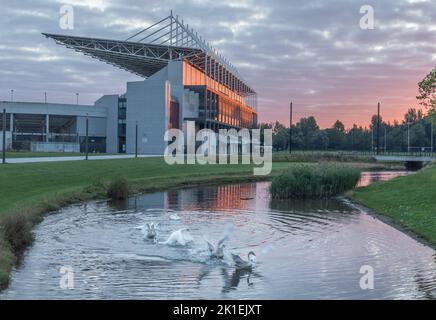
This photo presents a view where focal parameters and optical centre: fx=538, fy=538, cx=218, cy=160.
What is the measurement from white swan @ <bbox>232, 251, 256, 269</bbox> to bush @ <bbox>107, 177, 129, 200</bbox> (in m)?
16.3

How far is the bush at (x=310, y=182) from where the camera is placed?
3101cm

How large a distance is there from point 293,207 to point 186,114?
233ft

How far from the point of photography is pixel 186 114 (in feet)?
315

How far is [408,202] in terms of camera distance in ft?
82.0

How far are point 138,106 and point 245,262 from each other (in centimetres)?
8149

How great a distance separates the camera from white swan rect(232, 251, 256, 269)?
12.9m

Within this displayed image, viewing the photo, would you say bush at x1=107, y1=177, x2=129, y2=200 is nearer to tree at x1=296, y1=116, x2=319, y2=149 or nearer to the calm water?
the calm water

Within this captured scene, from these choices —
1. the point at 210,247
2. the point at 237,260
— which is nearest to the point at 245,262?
the point at 237,260

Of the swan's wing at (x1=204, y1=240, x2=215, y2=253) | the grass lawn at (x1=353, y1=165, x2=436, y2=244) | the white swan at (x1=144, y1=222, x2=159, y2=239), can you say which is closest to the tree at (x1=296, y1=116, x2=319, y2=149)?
the grass lawn at (x1=353, y1=165, x2=436, y2=244)

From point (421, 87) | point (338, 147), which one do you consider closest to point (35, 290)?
point (421, 87)

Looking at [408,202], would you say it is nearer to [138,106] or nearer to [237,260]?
[237,260]

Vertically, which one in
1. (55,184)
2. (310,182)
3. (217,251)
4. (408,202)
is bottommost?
(217,251)

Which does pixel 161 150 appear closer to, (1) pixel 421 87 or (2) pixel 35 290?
(1) pixel 421 87

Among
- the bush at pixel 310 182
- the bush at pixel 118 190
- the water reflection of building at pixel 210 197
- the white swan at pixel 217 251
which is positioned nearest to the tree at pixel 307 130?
the water reflection of building at pixel 210 197
